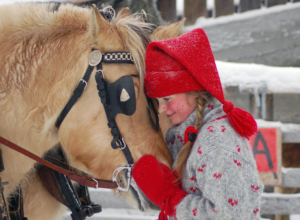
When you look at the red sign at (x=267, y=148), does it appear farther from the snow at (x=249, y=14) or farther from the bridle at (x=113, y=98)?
the snow at (x=249, y=14)

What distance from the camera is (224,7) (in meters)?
3.99

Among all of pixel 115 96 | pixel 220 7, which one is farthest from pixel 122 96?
pixel 220 7

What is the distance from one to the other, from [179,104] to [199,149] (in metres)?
0.24

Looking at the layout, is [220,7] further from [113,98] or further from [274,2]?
[113,98]

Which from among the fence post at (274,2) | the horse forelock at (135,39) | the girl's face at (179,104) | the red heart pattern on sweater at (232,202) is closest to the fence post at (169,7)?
the fence post at (274,2)

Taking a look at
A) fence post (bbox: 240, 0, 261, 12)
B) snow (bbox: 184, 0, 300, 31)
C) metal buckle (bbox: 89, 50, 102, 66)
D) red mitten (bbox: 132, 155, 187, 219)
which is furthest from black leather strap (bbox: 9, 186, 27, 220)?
fence post (bbox: 240, 0, 261, 12)

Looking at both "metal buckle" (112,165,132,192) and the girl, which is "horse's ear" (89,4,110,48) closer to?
the girl

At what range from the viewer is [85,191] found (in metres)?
1.62

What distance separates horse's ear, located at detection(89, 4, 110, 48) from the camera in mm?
1057

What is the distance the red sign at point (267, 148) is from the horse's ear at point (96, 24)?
81.7 inches

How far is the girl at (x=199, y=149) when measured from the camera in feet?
3.25

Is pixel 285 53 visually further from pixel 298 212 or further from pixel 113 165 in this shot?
pixel 113 165

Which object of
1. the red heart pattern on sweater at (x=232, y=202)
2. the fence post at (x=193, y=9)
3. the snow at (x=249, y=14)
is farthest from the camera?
the fence post at (x=193, y=9)

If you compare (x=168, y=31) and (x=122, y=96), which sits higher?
(x=168, y=31)
